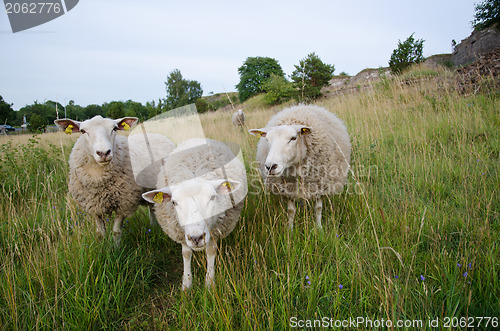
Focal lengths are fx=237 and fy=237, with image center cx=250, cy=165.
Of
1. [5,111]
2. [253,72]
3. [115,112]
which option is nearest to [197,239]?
[115,112]

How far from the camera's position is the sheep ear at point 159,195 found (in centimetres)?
203

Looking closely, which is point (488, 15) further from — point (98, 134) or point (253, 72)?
point (253, 72)

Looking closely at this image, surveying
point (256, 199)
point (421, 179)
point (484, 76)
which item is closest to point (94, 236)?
point (256, 199)

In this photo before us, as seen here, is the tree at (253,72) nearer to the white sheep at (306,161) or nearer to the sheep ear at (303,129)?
the white sheep at (306,161)

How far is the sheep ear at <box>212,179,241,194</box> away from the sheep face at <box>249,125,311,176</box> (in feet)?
1.67

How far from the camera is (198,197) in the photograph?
1862 mm

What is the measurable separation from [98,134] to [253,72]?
43250 millimetres

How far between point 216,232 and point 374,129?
4.43m

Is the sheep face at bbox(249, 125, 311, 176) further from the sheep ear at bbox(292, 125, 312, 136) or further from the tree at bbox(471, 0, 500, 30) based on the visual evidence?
the tree at bbox(471, 0, 500, 30)

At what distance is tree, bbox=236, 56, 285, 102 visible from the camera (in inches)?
1609

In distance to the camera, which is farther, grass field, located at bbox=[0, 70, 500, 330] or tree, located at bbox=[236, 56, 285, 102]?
tree, located at bbox=[236, 56, 285, 102]

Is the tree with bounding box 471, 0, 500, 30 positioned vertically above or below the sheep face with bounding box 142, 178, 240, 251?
above

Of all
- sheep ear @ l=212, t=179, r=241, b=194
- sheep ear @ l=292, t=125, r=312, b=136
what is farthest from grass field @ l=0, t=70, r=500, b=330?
sheep ear @ l=292, t=125, r=312, b=136

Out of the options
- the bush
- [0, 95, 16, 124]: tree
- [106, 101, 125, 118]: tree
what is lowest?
[106, 101, 125, 118]: tree
